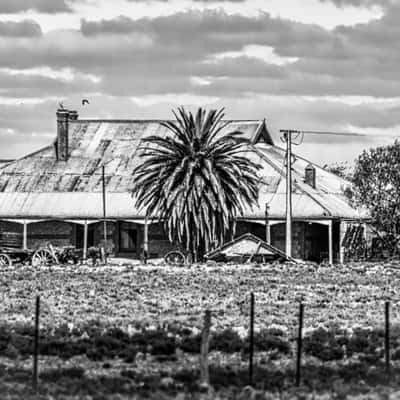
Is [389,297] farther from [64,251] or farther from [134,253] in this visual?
[134,253]

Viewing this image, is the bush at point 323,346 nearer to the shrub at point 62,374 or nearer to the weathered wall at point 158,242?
the shrub at point 62,374

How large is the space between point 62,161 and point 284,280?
148ft

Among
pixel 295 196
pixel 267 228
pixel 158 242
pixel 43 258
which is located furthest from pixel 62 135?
pixel 43 258

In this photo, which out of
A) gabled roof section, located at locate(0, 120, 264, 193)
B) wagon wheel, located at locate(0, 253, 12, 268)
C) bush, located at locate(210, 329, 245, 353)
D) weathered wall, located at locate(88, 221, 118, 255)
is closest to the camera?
bush, located at locate(210, 329, 245, 353)

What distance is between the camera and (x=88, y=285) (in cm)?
4122

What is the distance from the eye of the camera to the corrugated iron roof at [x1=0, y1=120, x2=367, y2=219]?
258 ft

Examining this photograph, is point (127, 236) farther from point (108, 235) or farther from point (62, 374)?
point (62, 374)

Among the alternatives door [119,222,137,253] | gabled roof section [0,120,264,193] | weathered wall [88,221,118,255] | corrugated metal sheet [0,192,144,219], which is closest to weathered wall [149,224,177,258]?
door [119,222,137,253]

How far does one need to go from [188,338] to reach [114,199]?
191 ft

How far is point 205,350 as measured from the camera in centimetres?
1741

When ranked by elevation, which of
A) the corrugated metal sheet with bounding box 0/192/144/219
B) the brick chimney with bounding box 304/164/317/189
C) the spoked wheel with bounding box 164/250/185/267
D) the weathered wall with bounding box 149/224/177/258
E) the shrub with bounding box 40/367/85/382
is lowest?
the shrub with bounding box 40/367/85/382

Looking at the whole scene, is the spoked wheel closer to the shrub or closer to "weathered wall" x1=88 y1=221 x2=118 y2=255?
"weathered wall" x1=88 y1=221 x2=118 y2=255

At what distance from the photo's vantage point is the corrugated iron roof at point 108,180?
78688 millimetres

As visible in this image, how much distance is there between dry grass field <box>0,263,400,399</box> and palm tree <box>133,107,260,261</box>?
2683 cm
